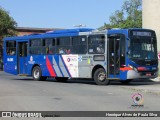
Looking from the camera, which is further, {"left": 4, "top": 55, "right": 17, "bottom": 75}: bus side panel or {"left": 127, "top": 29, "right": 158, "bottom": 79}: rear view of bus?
{"left": 4, "top": 55, "right": 17, "bottom": 75}: bus side panel

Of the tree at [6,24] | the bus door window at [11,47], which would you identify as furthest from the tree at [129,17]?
the bus door window at [11,47]

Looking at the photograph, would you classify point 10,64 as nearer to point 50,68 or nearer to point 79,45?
point 50,68

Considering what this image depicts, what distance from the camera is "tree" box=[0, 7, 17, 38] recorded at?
61784mm

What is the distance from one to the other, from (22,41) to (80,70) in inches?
269

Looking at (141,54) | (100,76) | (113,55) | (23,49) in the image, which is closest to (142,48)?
(141,54)

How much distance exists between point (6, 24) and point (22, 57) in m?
33.2

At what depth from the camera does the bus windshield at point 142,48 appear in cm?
2233

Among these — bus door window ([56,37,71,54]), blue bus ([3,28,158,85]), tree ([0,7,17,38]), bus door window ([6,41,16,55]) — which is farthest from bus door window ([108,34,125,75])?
tree ([0,7,17,38])

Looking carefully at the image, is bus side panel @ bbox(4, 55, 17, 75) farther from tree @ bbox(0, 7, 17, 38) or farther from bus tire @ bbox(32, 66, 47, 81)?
tree @ bbox(0, 7, 17, 38)

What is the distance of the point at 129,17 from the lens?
6988 centimetres

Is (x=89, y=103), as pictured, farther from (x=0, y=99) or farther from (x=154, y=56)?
(x=154, y=56)

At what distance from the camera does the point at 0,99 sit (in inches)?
609

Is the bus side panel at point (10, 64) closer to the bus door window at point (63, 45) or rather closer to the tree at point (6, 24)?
the bus door window at point (63, 45)

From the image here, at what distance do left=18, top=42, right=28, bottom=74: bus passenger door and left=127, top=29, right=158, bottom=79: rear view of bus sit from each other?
32.5 feet
